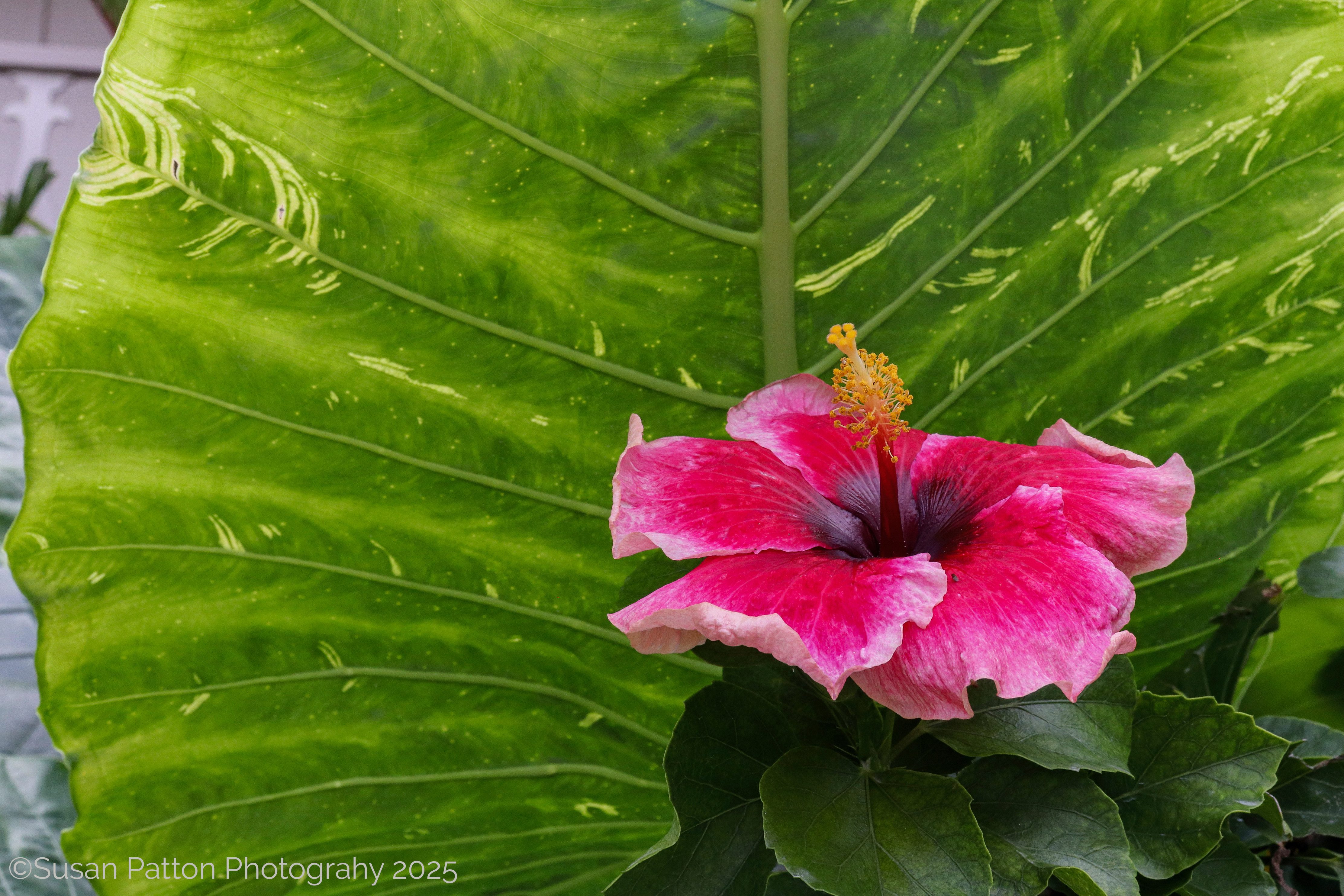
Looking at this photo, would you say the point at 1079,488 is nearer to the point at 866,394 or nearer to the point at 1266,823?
the point at 866,394

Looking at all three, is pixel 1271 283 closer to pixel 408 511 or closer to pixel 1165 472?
pixel 1165 472

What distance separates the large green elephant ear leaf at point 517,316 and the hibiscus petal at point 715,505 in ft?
0.46

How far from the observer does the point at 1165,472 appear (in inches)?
14.9

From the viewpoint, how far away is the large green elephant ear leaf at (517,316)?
491mm

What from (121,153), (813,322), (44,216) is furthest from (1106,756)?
(44,216)

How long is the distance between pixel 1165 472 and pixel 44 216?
6.15m

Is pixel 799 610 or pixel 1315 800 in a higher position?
pixel 799 610

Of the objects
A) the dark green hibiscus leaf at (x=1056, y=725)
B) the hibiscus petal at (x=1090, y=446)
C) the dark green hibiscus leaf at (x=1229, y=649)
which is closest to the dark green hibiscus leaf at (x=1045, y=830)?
the dark green hibiscus leaf at (x=1056, y=725)

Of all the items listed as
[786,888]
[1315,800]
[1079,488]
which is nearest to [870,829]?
[786,888]

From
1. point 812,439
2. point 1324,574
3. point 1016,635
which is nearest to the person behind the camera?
point 1016,635

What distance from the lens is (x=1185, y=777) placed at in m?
0.41

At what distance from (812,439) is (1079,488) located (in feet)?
0.36

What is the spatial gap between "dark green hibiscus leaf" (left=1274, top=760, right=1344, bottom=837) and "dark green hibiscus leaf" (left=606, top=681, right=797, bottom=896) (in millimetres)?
268

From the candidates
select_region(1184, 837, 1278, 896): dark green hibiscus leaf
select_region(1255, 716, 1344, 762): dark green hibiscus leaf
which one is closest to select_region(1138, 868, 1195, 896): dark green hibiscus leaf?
select_region(1184, 837, 1278, 896): dark green hibiscus leaf
